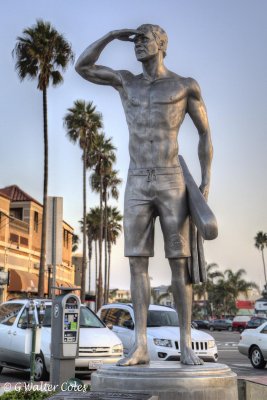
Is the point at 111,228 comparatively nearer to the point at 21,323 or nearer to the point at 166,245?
the point at 21,323

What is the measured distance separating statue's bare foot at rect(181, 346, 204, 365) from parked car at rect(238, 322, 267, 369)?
1151cm

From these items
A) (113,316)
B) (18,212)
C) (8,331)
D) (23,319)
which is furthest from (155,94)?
(18,212)

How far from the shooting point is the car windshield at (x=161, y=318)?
47.8 feet

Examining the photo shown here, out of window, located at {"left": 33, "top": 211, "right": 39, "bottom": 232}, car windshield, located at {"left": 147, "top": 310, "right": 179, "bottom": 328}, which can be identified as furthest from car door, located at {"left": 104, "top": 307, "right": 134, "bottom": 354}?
window, located at {"left": 33, "top": 211, "right": 39, "bottom": 232}

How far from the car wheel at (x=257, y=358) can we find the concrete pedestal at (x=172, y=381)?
11661 mm

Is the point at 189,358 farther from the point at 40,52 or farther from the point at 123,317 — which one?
the point at 40,52

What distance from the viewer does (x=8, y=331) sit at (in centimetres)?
1362

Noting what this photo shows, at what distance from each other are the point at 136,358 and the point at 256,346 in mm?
12210

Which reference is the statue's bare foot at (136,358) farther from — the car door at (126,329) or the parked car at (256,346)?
the parked car at (256,346)

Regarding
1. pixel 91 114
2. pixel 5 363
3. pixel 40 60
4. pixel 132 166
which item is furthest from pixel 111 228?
pixel 132 166

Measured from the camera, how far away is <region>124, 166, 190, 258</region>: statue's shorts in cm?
570

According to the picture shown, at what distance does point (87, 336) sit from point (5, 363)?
2469 millimetres

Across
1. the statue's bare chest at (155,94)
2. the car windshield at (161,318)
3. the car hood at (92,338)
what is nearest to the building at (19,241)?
the car windshield at (161,318)

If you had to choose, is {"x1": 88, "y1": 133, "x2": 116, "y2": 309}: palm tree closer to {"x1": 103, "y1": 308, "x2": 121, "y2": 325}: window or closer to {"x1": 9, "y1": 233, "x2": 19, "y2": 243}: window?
{"x1": 9, "y1": 233, "x2": 19, "y2": 243}: window
